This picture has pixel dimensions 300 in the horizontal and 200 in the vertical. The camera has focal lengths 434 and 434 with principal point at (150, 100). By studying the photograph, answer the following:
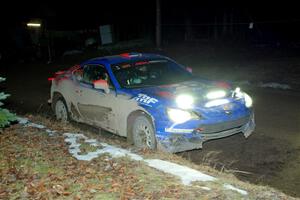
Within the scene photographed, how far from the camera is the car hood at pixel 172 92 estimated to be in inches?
267

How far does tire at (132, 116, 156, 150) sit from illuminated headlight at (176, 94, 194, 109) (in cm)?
57

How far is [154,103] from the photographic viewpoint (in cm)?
679

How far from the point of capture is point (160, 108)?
670 centimetres

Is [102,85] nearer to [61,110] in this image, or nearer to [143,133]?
[143,133]

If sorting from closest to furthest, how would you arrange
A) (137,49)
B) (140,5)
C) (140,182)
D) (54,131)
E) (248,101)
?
(140,182)
(248,101)
(54,131)
(137,49)
(140,5)

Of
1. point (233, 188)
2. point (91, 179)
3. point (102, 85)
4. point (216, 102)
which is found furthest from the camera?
point (102, 85)

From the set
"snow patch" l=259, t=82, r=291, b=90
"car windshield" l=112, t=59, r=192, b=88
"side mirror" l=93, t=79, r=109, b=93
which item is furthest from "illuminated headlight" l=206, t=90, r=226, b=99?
"snow patch" l=259, t=82, r=291, b=90

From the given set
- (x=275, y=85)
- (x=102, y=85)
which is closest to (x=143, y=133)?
(x=102, y=85)

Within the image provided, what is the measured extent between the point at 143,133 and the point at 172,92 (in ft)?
2.67

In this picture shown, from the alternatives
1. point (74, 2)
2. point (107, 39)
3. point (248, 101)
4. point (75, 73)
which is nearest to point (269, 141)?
point (248, 101)

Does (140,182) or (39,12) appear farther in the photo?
(39,12)

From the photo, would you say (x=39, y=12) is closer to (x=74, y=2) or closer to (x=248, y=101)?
(x=74, y=2)

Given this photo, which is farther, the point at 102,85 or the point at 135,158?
the point at 102,85

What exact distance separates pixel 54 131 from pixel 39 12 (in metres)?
22.0
